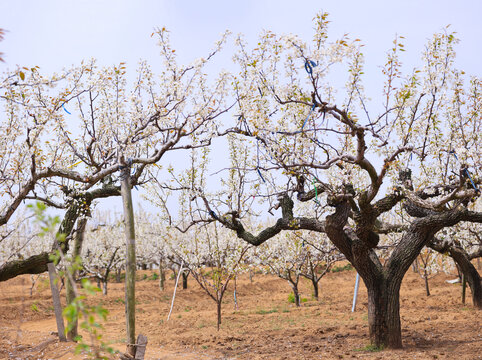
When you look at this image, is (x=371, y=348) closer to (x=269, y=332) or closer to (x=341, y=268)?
(x=269, y=332)

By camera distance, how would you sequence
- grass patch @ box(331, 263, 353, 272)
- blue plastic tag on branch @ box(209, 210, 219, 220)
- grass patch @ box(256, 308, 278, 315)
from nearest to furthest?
blue plastic tag on branch @ box(209, 210, 219, 220) < grass patch @ box(256, 308, 278, 315) < grass patch @ box(331, 263, 353, 272)

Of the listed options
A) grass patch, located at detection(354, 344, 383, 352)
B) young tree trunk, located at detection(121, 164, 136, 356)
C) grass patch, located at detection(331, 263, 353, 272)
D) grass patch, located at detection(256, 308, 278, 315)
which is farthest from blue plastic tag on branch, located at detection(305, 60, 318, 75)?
grass patch, located at detection(331, 263, 353, 272)

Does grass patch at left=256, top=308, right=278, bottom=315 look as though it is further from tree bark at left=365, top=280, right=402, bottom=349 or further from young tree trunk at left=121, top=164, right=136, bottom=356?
young tree trunk at left=121, top=164, right=136, bottom=356

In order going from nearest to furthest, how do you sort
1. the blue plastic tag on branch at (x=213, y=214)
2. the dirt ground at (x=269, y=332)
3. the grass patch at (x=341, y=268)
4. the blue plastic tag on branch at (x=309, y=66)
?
the blue plastic tag on branch at (x=309, y=66)
the dirt ground at (x=269, y=332)
the blue plastic tag on branch at (x=213, y=214)
the grass patch at (x=341, y=268)

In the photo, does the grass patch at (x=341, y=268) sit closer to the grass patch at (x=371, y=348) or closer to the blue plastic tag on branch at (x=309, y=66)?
the grass patch at (x=371, y=348)

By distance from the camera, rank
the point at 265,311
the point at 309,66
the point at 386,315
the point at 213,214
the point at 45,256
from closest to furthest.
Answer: the point at 309,66
the point at 386,315
the point at 45,256
the point at 213,214
the point at 265,311

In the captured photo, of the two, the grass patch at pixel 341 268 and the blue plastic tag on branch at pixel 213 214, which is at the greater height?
the blue plastic tag on branch at pixel 213 214

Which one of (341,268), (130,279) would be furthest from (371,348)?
(341,268)

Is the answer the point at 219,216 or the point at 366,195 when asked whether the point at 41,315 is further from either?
the point at 366,195

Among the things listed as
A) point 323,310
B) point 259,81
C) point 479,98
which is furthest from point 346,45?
point 323,310

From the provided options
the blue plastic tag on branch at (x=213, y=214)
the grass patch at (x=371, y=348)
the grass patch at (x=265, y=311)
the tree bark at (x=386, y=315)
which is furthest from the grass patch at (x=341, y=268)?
the blue plastic tag on branch at (x=213, y=214)

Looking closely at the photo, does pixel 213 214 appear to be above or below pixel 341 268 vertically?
above

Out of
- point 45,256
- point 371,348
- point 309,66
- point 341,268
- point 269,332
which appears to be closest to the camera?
point 309,66

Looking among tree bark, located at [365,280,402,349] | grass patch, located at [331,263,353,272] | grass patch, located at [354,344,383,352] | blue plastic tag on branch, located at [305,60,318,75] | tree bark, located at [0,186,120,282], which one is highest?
blue plastic tag on branch, located at [305,60,318,75]
